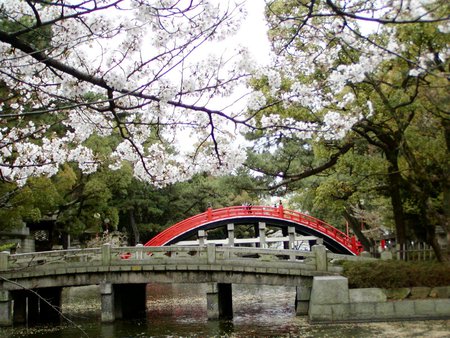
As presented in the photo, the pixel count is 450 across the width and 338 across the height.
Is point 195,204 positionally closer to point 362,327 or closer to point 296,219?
point 296,219

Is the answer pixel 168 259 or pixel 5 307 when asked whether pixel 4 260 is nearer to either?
pixel 5 307

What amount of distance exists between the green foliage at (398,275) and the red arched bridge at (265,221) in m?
12.4

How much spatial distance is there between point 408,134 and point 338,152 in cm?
213

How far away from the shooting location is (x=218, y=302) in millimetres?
17219

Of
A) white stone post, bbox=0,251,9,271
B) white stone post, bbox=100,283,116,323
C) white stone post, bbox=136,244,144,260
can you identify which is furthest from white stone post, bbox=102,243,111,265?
white stone post, bbox=0,251,9,271

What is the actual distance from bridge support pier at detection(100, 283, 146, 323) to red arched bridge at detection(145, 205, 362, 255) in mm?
5838

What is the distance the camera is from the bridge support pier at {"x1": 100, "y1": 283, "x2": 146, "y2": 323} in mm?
17359

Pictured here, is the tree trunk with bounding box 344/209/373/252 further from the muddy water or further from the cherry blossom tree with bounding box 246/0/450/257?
the cherry blossom tree with bounding box 246/0/450/257

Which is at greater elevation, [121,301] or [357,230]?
[357,230]

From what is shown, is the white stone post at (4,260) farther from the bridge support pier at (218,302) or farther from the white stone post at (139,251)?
the bridge support pier at (218,302)

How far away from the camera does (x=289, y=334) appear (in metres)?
13.3

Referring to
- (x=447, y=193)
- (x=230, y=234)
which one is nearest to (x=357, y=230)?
(x=230, y=234)

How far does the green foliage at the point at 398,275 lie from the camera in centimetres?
1387

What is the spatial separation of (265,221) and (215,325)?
12.6 m
